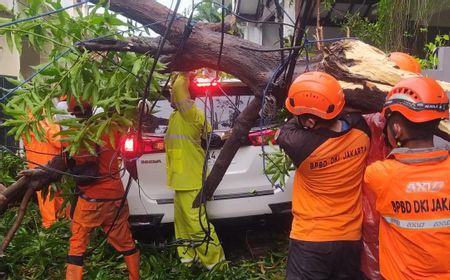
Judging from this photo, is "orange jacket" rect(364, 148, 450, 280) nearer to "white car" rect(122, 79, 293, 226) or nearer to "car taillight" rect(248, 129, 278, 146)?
"car taillight" rect(248, 129, 278, 146)

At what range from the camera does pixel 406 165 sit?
2299 millimetres

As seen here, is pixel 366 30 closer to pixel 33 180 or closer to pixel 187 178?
pixel 187 178

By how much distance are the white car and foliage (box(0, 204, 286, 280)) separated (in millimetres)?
418

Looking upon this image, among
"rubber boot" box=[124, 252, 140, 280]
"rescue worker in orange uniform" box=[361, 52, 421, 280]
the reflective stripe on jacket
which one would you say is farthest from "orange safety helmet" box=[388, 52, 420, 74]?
"rubber boot" box=[124, 252, 140, 280]

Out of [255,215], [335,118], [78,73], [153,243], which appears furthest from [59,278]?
[335,118]

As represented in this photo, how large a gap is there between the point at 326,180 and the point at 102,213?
2.14 meters

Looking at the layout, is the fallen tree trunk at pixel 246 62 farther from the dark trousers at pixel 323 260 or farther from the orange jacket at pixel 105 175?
the orange jacket at pixel 105 175

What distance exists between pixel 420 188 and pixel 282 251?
2642mm

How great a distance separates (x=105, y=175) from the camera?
159 inches

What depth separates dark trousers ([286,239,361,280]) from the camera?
9.27 feet

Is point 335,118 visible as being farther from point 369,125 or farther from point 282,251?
point 282,251

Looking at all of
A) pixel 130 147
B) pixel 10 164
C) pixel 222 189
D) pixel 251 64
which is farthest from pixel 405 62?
pixel 10 164

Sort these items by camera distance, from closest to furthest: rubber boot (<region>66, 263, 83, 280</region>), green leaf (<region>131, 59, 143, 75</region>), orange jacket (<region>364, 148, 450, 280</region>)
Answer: orange jacket (<region>364, 148, 450, 280</region>) → green leaf (<region>131, 59, 143, 75</region>) → rubber boot (<region>66, 263, 83, 280</region>)

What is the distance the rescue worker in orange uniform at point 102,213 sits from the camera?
3.94m
